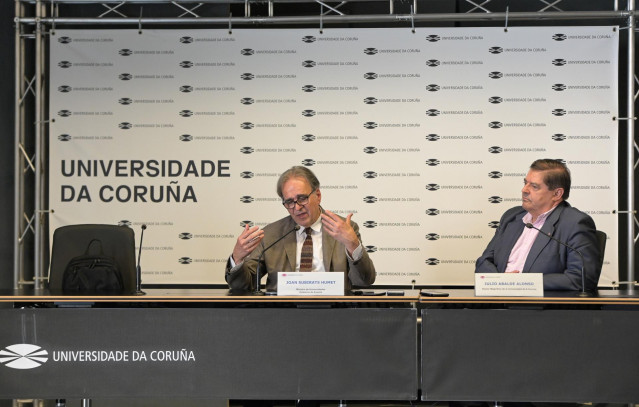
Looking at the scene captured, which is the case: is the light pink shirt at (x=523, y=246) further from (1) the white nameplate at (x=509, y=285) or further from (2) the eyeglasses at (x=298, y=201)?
(2) the eyeglasses at (x=298, y=201)

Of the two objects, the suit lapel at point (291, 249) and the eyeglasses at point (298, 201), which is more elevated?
the eyeglasses at point (298, 201)

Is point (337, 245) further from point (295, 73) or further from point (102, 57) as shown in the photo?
point (102, 57)

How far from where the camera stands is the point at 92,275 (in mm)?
4074

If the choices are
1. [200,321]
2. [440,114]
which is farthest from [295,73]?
[200,321]

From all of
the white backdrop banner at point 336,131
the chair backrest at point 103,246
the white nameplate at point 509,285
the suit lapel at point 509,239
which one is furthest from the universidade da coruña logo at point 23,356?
the suit lapel at point 509,239

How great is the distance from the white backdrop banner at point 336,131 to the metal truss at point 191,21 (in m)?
0.13

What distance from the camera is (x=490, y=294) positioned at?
333 cm

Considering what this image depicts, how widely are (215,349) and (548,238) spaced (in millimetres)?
1839

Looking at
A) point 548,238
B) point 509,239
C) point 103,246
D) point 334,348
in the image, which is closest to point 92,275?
point 103,246

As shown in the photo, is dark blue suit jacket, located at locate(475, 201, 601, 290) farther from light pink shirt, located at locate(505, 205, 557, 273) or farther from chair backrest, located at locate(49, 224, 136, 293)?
chair backrest, located at locate(49, 224, 136, 293)

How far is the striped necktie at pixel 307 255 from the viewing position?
415 cm

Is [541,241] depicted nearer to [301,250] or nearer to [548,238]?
[548,238]

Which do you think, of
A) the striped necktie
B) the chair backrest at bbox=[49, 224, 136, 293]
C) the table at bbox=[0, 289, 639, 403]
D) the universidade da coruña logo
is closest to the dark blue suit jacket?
the table at bbox=[0, 289, 639, 403]

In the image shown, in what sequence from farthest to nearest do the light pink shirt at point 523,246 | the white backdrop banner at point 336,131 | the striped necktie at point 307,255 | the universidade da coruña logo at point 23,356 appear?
1. the white backdrop banner at point 336,131
2. the light pink shirt at point 523,246
3. the striped necktie at point 307,255
4. the universidade da coruña logo at point 23,356
